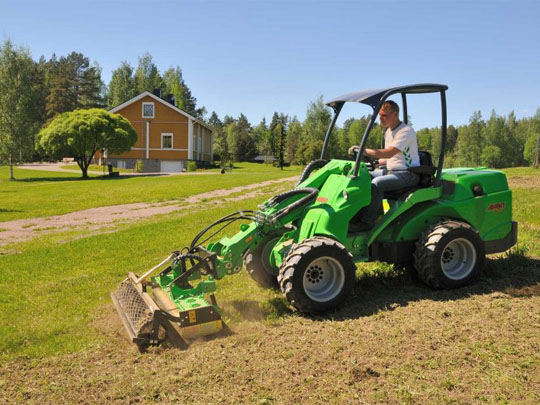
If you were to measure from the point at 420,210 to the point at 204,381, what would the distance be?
13.6 feet

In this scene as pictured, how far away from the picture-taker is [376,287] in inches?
281

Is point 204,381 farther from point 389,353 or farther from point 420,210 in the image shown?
point 420,210

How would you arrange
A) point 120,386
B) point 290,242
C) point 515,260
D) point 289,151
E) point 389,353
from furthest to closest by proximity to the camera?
point 289,151
point 515,260
point 290,242
point 389,353
point 120,386

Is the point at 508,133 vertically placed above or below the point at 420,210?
above

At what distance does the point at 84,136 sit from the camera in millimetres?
42438

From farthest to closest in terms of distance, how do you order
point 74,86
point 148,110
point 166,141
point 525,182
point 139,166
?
point 74,86 < point 166,141 < point 148,110 < point 139,166 < point 525,182

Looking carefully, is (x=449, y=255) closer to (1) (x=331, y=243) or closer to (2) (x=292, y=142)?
(1) (x=331, y=243)

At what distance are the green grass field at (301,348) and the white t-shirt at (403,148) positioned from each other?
1820 mm

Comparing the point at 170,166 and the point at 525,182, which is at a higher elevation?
the point at 170,166

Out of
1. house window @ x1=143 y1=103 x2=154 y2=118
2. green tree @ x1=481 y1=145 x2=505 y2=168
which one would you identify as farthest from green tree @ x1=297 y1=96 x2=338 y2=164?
green tree @ x1=481 y1=145 x2=505 y2=168

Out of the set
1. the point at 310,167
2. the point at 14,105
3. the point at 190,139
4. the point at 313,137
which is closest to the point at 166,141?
the point at 190,139

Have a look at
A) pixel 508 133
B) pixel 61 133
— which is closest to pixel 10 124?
pixel 61 133

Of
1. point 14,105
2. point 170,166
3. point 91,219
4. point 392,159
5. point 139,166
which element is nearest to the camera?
point 392,159

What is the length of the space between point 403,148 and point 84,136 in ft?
133
